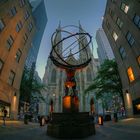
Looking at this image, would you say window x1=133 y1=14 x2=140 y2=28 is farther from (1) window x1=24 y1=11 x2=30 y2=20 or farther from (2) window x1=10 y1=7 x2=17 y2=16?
(1) window x1=24 y1=11 x2=30 y2=20

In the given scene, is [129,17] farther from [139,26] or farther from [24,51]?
[24,51]

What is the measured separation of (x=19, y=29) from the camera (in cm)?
2159

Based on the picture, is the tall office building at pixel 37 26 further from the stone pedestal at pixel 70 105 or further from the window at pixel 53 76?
the stone pedestal at pixel 70 105

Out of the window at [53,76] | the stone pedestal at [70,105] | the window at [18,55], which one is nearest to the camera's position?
the stone pedestal at [70,105]

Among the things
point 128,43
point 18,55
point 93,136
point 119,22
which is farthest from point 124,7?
point 93,136

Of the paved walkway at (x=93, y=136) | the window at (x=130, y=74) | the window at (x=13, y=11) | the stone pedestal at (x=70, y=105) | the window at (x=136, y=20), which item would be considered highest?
the window at (x=13, y=11)

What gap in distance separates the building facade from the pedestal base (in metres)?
11.0

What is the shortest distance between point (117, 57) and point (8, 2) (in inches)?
719

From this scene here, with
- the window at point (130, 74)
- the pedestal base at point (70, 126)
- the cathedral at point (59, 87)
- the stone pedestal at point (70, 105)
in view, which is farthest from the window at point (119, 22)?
the cathedral at point (59, 87)

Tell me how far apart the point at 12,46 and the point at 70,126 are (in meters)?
16.0

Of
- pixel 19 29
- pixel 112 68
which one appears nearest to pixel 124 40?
pixel 112 68

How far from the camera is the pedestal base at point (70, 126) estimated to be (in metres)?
7.13

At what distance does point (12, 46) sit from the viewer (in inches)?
763

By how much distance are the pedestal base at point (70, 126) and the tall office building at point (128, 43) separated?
11361mm
